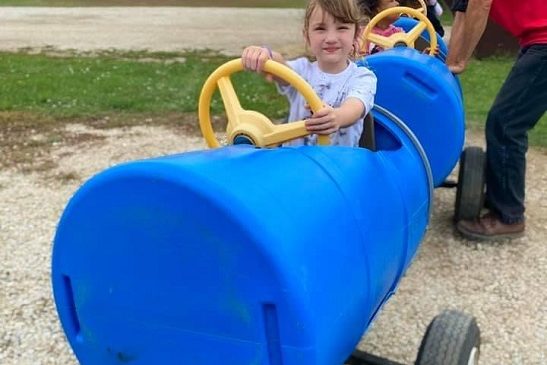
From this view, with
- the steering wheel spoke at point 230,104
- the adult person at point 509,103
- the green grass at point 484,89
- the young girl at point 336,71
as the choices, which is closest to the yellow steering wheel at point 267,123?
the steering wheel spoke at point 230,104

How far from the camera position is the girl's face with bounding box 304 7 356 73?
2781mm

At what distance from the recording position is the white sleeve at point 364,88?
277 cm

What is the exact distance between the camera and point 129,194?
5.66 feet

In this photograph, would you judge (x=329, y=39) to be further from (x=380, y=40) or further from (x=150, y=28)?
(x=150, y=28)

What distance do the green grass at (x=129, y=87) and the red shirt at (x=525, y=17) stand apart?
2.64 metres

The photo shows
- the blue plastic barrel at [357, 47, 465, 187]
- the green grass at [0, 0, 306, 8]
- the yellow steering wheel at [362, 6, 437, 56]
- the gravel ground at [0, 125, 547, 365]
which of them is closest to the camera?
the gravel ground at [0, 125, 547, 365]

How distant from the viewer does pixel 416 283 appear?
12.5 ft

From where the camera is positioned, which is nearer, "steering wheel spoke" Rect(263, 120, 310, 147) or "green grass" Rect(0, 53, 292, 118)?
"steering wheel spoke" Rect(263, 120, 310, 147)

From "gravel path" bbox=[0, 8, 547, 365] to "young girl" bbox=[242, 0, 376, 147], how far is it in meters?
1.04

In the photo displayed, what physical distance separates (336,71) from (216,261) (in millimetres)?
1494

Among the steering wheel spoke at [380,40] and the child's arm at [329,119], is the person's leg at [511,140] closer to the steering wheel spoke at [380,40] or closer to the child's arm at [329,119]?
the steering wheel spoke at [380,40]

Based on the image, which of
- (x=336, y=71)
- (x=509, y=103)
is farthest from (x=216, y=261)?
(x=509, y=103)

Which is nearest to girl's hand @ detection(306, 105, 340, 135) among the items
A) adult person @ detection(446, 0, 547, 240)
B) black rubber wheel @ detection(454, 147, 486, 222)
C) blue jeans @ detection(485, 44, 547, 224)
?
adult person @ detection(446, 0, 547, 240)

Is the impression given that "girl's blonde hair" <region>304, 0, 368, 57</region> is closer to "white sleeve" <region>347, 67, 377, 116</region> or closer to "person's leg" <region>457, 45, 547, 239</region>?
"white sleeve" <region>347, 67, 377, 116</region>
